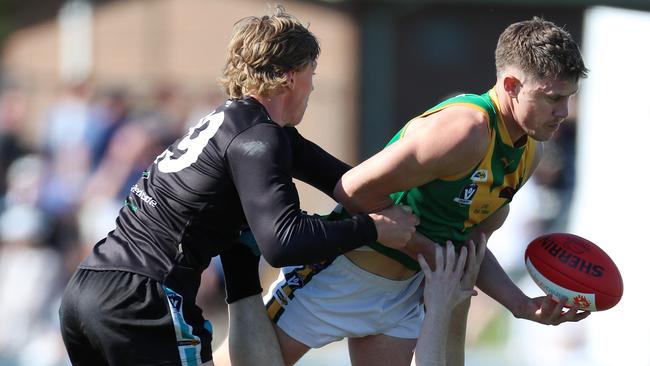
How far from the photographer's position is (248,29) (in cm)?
421

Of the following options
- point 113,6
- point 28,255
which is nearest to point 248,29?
point 28,255

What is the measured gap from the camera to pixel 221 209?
4.00 m

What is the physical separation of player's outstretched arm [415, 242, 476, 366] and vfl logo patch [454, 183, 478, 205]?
0.21m

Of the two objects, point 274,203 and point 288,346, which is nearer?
point 274,203

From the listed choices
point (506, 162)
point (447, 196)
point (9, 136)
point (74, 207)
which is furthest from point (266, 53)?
point (9, 136)

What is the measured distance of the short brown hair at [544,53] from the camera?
4.13 m

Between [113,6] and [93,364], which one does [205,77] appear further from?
[93,364]

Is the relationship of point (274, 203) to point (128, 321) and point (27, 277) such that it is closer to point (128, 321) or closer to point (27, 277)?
point (128, 321)

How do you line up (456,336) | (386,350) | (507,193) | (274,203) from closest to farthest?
(274,203) < (507,193) < (386,350) < (456,336)

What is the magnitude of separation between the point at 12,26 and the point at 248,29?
14480 mm

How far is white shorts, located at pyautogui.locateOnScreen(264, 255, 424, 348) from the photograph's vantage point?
4559 millimetres

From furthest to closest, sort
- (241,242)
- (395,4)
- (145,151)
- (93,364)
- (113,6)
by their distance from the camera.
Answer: (113,6) → (395,4) → (145,151) → (241,242) → (93,364)

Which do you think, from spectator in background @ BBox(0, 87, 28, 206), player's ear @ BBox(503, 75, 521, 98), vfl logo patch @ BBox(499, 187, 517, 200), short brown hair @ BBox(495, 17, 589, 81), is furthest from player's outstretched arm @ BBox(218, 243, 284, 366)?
spectator in background @ BBox(0, 87, 28, 206)

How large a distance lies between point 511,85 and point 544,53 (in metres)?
0.18
